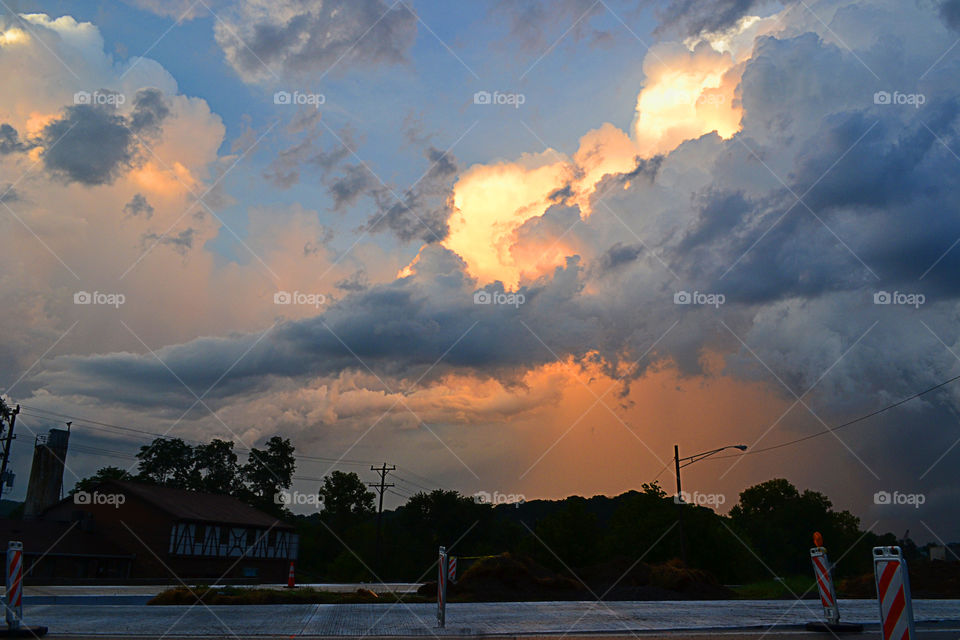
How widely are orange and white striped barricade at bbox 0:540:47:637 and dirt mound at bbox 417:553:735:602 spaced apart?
15.0 metres

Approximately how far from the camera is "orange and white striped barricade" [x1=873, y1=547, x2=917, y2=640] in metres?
6.72

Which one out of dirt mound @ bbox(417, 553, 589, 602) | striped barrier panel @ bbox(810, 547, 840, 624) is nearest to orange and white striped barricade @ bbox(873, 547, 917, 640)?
striped barrier panel @ bbox(810, 547, 840, 624)

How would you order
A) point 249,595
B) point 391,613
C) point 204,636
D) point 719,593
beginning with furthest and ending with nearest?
point 719,593 → point 249,595 → point 391,613 → point 204,636

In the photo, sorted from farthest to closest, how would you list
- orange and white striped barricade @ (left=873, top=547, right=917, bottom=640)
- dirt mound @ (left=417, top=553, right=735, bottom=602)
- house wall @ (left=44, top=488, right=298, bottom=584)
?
house wall @ (left=44, top=488, right=298, bottom=584) → dirt mound @ (left=417, top=553, right=735, bottom=602) → orange and white striped barricade @ (left=873, top=547, right=917, bottom=640)

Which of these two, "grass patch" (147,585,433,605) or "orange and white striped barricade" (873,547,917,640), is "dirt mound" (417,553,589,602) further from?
"orange and white striped barricade" (873,547,917,640)

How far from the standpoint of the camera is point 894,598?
6.84 meters

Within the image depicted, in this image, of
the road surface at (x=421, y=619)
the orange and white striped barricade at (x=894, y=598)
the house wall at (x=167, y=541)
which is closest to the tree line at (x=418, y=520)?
the house wall at (x=167, y=541)

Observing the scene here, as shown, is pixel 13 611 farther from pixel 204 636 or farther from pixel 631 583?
pixel 631 583

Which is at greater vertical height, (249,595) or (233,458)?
(233,458)

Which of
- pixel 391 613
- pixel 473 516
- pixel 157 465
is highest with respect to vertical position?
pixel 157 465

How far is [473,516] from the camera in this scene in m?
85.4

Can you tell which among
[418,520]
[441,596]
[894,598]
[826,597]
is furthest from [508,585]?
[418,520]

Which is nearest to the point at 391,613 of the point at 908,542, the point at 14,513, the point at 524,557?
the point at 524,557

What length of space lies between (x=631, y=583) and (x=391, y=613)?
1603cm
